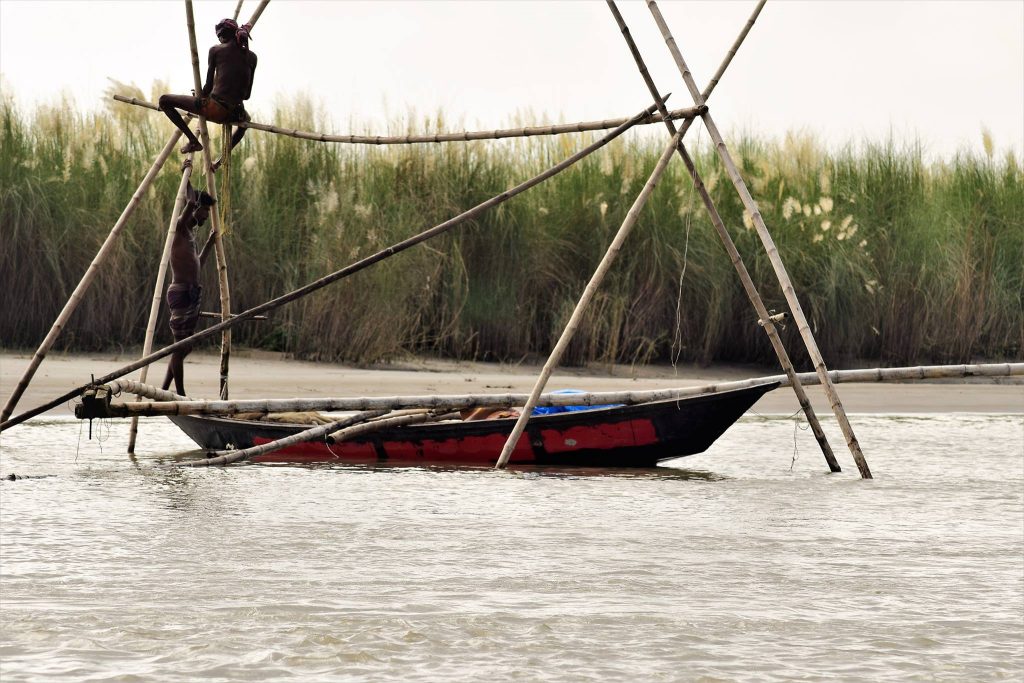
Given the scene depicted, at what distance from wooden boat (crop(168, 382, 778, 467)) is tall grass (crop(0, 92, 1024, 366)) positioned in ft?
14.7

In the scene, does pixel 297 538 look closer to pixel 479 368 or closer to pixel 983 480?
pixel 983 480

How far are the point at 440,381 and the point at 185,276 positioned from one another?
12.1 feet

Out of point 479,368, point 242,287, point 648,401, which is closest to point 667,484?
point 648,401

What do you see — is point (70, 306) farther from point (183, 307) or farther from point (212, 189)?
point (212, 189)

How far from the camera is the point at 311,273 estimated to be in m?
13.8

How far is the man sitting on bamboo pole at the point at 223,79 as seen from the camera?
348 inches

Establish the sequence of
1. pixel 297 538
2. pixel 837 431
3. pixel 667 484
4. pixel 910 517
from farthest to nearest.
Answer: pixel 837 431 < pixel 667 484 < pixel 910 517 < pixel 297 538

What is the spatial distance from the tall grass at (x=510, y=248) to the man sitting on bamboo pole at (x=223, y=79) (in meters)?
4.61

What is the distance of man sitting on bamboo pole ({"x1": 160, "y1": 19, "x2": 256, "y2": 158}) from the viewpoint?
8.83 metres

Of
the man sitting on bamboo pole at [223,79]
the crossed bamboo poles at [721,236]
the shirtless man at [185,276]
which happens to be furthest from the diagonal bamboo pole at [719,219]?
the shirtless man at [185,276]

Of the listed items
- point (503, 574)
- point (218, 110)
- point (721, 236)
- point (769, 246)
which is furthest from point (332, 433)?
point (503, 574)

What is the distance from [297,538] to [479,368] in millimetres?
7800

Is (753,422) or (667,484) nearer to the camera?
(667,484)

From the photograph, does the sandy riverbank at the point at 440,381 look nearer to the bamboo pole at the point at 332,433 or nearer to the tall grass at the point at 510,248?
the tall grass at the point at 510,248
